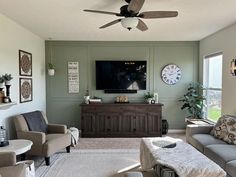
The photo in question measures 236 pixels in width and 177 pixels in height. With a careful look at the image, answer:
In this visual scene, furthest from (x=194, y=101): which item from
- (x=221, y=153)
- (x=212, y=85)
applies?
(x=221, y=153)

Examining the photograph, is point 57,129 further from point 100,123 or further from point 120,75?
point 120,75

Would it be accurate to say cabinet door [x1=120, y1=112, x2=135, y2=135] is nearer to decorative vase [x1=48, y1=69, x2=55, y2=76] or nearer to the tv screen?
the tv screen

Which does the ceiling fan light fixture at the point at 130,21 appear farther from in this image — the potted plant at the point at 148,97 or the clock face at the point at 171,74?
the clock face at the point at 171,74

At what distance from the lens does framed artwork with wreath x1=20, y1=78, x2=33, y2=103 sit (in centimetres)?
483

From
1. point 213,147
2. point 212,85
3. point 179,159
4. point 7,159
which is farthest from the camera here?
point 212,85

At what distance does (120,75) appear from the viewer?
21.0 ft

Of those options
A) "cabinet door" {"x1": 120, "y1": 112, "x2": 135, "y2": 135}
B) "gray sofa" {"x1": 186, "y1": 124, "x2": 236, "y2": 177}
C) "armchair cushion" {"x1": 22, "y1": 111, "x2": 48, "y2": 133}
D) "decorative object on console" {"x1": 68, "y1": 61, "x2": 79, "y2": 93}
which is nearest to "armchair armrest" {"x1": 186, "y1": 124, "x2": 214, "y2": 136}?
"gray sofa" {"x1": 186, "y1": 124, "x2": 236, "y2": 177}

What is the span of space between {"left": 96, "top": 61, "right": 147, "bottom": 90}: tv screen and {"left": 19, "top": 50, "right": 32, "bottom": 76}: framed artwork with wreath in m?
1.83

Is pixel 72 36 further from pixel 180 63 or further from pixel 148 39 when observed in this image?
pixel 180 63

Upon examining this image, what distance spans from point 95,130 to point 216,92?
312cm

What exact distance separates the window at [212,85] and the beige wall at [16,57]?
14.1ft

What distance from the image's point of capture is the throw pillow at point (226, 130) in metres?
3.71

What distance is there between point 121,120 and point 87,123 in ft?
2.88

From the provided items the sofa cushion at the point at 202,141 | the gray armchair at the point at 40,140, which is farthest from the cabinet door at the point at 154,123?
the gray armchair at the point at 40,140
